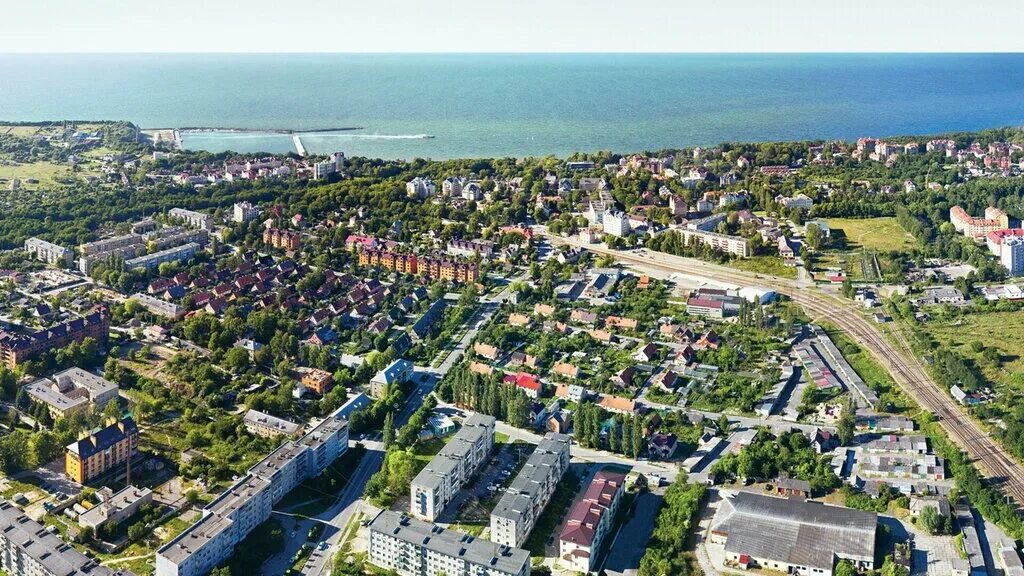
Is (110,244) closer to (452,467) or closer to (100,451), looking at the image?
(100,451)

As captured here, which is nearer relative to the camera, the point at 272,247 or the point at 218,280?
the point at 218,280

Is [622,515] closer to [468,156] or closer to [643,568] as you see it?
[643,568]

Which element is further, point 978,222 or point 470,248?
point 978,222

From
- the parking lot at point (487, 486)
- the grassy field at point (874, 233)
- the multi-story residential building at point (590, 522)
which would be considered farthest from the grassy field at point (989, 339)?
the parking lot at point (487, 486)

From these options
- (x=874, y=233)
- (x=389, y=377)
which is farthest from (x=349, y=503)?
(x=874, y=233)

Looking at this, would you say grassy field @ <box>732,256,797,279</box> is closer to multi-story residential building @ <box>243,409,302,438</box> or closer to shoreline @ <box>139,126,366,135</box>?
multi-story residential building @ <box>243,409,302,438</box>

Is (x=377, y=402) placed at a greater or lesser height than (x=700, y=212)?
lesser

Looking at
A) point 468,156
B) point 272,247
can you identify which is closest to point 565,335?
point 272,247
